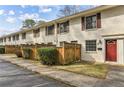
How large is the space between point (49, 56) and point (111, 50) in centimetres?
541

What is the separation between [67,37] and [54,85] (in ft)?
44.0

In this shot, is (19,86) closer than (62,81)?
Yes

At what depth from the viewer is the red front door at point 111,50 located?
51.8 ft

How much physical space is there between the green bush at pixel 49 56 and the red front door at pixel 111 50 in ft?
15.1

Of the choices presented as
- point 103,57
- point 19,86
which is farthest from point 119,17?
point 19,86

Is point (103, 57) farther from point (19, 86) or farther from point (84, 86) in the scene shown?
point (19, 86)

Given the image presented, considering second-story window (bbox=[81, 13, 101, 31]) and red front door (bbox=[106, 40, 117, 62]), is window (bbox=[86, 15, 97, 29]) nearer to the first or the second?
second-story window (bbox=[81, 13, 101, 31])

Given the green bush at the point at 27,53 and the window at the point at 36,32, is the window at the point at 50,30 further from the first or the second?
the green bush at the point at 27,53

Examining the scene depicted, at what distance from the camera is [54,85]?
882 centimetres

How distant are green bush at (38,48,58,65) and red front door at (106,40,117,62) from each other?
4.60 m

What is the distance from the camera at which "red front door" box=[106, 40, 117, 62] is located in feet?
51.8

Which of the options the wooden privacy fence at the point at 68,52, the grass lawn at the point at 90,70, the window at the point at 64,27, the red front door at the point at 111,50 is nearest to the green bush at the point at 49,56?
the wooden privacy fence at the point at 68,52

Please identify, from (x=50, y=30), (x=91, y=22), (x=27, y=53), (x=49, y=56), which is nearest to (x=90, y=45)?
(x=91, y=22)
